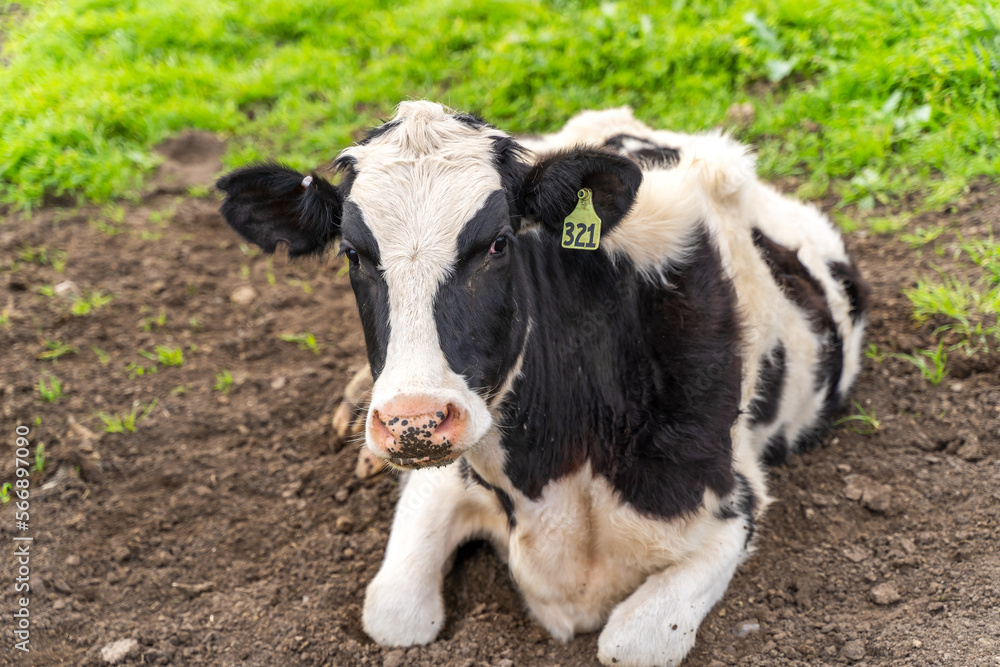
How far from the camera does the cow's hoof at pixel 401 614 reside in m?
3.60

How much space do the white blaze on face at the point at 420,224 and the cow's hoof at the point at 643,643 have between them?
3.97 feet

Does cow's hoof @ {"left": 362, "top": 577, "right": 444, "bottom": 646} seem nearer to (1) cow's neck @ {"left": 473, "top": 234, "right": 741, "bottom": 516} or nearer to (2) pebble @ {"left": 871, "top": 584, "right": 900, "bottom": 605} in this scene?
(1) cow's neck @ {"left": 473, "top": 234, "right": 741, "bottom": 516}

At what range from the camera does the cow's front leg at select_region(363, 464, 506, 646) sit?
362cm

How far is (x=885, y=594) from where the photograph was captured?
3484 mm

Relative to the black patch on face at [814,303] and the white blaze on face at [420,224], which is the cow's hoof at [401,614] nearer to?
the white blaze on face at [420,224]

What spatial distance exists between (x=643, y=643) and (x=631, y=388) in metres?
1.06

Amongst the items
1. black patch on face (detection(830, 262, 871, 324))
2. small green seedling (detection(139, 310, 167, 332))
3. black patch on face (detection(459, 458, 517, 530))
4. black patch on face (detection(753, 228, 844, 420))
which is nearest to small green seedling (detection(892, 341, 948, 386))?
black patch on face (detection(830, 262, 871, 324))

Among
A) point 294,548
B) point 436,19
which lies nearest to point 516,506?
point 294,548

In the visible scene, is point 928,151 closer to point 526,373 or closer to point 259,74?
point 526,373

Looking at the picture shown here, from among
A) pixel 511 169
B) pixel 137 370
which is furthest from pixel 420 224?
pixel 137 370

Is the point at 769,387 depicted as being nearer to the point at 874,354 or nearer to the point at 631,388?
the point at 631,388

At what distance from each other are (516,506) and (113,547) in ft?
7.15

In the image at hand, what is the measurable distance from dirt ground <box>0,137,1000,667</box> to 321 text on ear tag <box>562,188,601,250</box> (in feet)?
5.77

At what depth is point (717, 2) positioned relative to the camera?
295 inches
